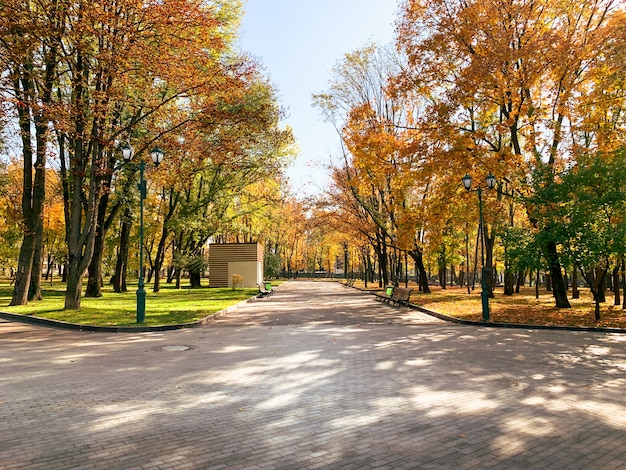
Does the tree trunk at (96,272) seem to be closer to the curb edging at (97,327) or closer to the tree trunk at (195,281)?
the curb edging at (97,327)

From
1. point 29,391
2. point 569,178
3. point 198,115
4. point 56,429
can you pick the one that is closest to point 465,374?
point 56,429

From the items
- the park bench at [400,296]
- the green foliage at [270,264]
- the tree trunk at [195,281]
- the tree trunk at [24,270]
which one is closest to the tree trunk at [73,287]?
the tree trunk at [24,270]

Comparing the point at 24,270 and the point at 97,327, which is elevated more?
the point at 24,270

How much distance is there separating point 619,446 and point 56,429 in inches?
224

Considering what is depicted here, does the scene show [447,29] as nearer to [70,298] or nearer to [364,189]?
[364,189]

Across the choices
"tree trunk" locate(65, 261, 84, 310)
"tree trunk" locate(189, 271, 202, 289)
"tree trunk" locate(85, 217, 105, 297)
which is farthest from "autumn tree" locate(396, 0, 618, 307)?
"tree trunk" locate(189, 271, 202, 289)

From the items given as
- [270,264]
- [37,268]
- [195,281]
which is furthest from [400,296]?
[270,264]

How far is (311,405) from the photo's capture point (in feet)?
19.2

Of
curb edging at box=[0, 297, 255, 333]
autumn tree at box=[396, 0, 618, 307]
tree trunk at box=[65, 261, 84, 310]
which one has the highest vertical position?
autumn tree at box=[396, 0, 618, 307]

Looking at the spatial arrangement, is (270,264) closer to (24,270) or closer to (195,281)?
(195,281)

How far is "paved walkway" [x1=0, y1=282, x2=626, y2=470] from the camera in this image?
423 cm

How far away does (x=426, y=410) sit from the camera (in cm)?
567

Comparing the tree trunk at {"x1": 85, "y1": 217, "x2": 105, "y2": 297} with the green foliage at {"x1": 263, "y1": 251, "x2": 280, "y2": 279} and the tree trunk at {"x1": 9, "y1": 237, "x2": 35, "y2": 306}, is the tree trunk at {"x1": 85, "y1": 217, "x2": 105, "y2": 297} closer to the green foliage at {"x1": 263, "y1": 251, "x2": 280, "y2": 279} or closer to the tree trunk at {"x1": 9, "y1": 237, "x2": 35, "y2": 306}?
the tree trunk at {"x1": 9, "y1": 237, "x2": 35, "y2": 306}

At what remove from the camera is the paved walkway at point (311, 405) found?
423 cm
